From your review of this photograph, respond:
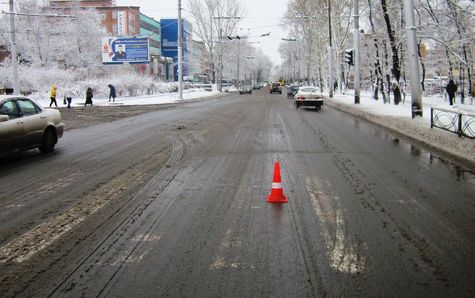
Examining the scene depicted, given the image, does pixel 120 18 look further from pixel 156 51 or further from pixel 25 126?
pixel 25 126

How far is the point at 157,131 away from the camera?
18016 mm

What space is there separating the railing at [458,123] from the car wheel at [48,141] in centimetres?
1074

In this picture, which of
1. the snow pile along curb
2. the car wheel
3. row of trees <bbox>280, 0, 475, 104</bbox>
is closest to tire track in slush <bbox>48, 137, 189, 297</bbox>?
the car wheel

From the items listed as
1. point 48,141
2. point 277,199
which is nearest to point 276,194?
point 277,199

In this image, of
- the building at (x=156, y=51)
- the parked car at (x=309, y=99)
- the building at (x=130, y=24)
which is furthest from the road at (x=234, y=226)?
the building at (x=156, y=51)

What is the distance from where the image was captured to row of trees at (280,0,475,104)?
88.3 feet

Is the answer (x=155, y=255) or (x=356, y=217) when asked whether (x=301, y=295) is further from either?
(x=356, y=217)

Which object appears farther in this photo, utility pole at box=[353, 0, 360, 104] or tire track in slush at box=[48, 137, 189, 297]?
utility pole at box=[353, 0, 360, 104]

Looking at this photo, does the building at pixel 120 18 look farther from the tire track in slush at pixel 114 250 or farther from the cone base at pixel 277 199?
the cone base at pixel 277 199

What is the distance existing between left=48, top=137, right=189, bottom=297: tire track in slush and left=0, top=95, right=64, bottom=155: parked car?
4.58 meters

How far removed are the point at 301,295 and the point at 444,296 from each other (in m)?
1.18

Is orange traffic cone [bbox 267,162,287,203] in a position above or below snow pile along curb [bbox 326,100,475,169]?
below

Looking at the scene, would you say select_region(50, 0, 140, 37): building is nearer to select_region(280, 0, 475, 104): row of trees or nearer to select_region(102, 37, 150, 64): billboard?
select_region(280, 0, 475, 104): row of trees

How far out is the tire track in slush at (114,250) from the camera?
432cm
